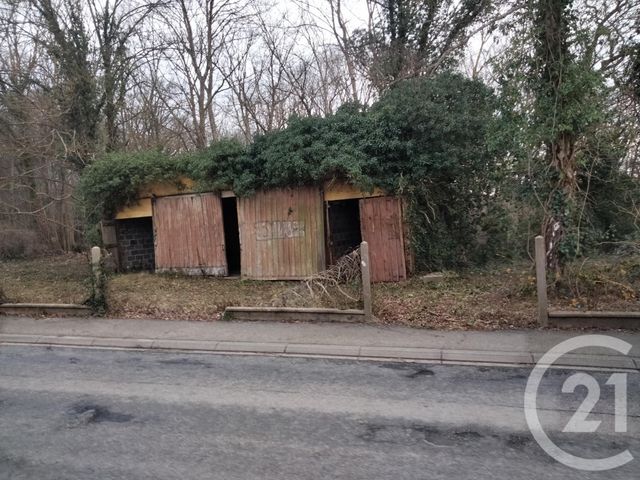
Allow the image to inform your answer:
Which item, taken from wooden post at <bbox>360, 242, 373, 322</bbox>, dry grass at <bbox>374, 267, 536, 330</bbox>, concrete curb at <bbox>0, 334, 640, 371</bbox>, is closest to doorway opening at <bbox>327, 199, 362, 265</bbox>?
dry grass at <bbox>374, 267, 536, 330</bbox>

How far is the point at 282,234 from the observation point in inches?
516

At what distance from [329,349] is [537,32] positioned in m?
6.70

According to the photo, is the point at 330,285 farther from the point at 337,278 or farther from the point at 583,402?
the point at 583,402

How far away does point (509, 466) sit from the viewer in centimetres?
362

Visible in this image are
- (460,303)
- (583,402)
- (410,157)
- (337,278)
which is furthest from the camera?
(410,157)

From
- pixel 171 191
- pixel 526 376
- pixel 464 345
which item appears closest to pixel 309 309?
pixel 464 345

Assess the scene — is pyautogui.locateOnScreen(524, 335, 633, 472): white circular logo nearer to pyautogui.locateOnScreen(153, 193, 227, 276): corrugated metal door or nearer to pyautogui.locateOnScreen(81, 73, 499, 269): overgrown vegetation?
pyautogui.locateOnScreen(81, 73, 499, 269): overgrown vegetation

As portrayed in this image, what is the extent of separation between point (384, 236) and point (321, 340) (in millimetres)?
5460

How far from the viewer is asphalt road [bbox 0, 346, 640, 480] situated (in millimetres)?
3697

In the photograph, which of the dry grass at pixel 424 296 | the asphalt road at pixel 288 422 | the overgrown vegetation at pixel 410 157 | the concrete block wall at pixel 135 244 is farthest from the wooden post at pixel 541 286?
the concrete block wall at pixel 135 244

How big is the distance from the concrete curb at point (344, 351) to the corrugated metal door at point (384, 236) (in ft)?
17.9

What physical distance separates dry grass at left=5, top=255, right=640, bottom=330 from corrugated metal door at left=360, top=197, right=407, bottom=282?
1.77 ft

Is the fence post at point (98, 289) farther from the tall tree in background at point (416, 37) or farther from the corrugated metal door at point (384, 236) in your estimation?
the tall tree in background at point (416, 37)

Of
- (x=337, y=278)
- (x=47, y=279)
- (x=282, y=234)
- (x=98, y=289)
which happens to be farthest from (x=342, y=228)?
(x=47, y=279)
